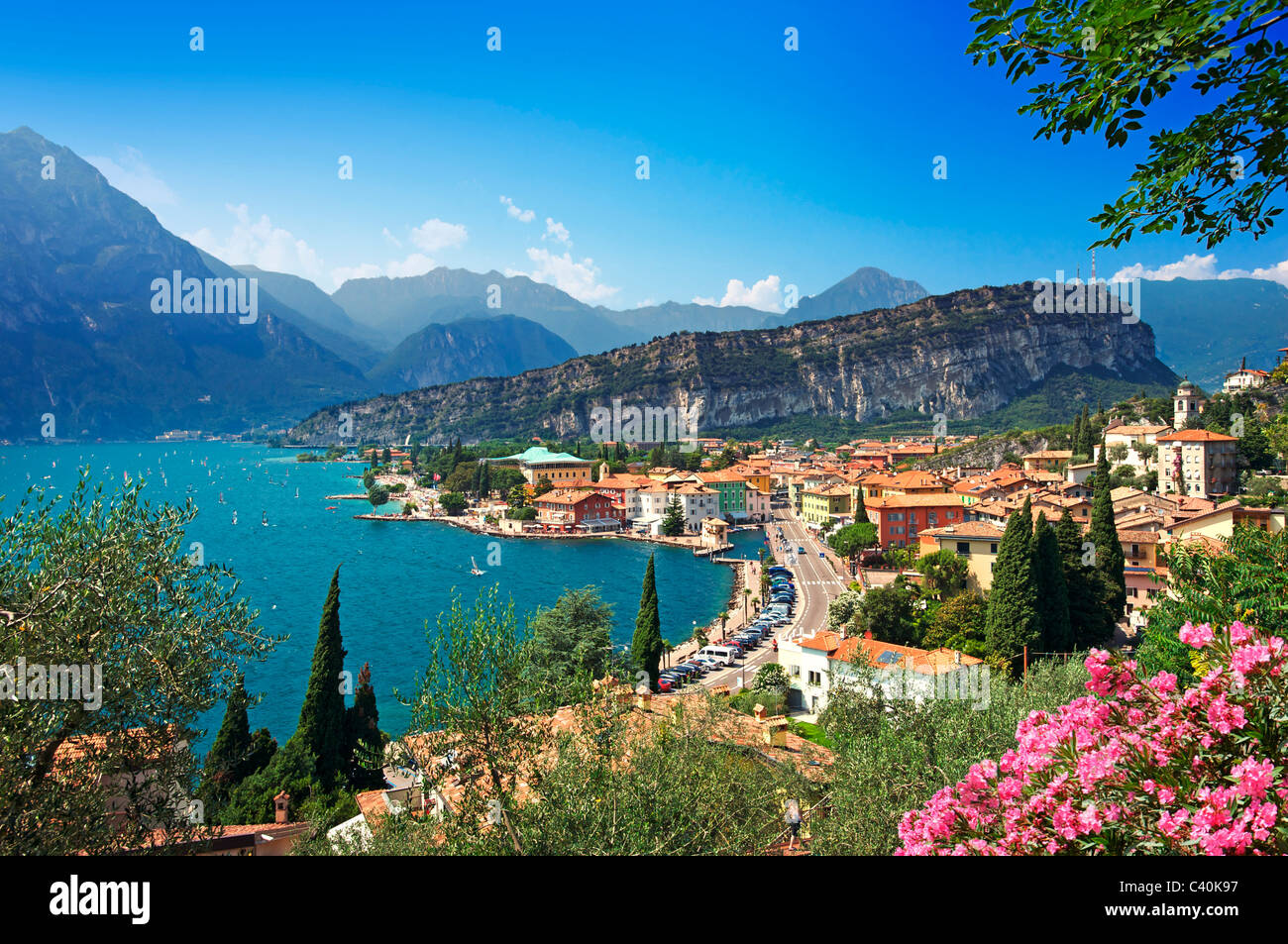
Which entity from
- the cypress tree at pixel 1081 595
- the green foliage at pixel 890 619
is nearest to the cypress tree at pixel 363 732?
the green foliage at pixel 890 619

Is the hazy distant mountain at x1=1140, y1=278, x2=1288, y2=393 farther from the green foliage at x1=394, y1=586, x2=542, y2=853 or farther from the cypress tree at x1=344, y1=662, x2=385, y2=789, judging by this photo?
the green foliage at x1=394, y1=586, x2=542, y2=853

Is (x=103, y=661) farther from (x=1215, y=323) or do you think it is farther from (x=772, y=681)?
(x=1215, y=323)

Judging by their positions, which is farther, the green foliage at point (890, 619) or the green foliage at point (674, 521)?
the green foliage at point (674, 521)

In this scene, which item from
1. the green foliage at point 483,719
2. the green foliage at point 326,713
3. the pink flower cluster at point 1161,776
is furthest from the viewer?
the green foliage at point 326,713

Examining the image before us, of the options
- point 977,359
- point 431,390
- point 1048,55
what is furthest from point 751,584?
point 431,390

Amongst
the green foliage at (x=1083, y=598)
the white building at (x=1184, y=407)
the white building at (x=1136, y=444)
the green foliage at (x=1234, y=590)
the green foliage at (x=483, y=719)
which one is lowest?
the green foliage at (x=1083, y=598)

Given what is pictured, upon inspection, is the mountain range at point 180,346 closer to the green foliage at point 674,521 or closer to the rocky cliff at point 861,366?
the rocky cliff at point 861,366
